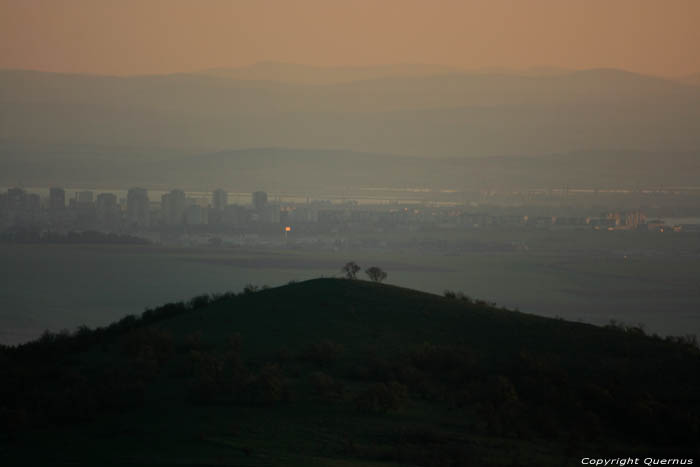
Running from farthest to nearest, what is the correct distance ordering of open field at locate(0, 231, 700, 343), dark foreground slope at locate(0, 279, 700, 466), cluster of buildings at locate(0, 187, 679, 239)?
cluster of buildings at locate(0, 187, 679, 239), open field at locate(0, 231, 700, 343), dark foreground slope at locate(0, 279, 700, 466)

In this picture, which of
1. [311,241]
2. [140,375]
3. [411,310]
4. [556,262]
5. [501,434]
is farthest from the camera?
[311,241]

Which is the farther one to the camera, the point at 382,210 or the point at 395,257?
the point at 382,210

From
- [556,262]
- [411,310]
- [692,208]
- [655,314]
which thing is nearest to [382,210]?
[556,262]

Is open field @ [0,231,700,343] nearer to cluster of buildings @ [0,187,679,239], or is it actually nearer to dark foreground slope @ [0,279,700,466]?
cluster of buildings @ [0,187,679,239]

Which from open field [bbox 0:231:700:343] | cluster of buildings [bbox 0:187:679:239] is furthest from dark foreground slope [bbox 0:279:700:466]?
cluster of buildings [bbox 0:187:679:239]

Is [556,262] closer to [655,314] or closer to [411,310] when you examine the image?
[655,314]

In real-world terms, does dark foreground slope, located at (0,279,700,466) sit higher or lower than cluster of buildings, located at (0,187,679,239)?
lower

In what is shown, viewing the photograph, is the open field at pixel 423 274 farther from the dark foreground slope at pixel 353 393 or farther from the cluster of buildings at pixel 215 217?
the dark foreground slope at pixel 353 393
